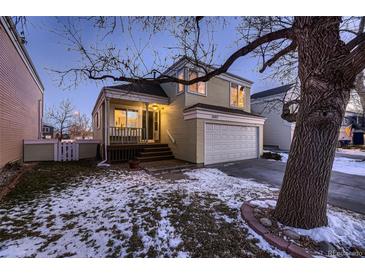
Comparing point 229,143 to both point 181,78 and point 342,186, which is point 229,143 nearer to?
point 181,78

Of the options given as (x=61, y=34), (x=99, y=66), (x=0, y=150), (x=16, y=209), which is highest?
(x=61, y=34)

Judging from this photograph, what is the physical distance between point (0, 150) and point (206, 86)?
29.4 feet

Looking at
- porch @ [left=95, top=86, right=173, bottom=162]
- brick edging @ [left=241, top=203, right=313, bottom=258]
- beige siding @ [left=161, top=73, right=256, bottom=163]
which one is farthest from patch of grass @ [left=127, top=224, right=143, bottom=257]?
porch @ [left=95, top=86, right=173, bottom=162]

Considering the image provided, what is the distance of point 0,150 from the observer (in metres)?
5.75

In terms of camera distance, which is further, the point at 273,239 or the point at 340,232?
the point at 340,232

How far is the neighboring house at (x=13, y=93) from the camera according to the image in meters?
5.91

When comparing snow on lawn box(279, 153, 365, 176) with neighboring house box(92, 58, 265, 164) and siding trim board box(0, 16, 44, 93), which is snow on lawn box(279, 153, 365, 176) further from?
siding trim board box(0, 16, 44, 93)

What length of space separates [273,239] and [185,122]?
260 inches

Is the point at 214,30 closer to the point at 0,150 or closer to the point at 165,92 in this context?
the point at 165,92

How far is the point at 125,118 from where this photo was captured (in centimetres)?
1125

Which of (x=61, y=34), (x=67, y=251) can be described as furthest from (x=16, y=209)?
(x=61, y=34)

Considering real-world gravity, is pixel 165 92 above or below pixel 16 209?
above

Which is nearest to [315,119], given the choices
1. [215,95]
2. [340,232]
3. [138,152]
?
[340,232]

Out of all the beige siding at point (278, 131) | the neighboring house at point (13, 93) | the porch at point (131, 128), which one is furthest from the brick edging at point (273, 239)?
the beige siding at point (278, 131)
